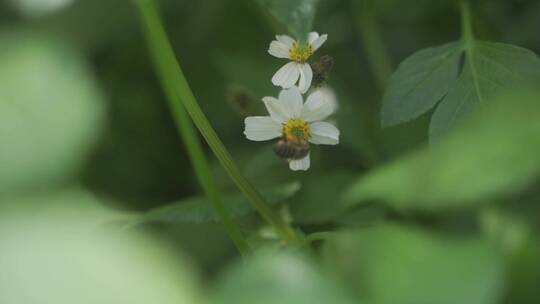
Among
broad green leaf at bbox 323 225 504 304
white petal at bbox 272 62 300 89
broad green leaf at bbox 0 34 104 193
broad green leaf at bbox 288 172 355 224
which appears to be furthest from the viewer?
broad green leaf at bbox 288 172 355 224

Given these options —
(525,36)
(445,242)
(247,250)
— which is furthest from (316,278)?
(525,36)

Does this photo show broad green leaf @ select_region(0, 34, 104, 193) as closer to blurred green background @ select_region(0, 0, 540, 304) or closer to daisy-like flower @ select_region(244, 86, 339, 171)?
blurred green background @ select_region(0, 0, 540, 304)

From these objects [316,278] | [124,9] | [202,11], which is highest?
[202,11]

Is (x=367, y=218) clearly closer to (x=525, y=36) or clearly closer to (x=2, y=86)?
(x=2, y=86)

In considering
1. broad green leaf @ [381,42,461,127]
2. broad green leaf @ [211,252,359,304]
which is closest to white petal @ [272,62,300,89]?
broad green leaf @ [381,42,461,127]

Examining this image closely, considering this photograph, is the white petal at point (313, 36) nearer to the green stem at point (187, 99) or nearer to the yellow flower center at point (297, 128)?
the yellow flower center at point (297, 128)

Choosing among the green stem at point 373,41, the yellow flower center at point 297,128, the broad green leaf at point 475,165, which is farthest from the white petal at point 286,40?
the broad green leaf at point 475,165
